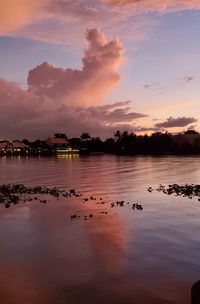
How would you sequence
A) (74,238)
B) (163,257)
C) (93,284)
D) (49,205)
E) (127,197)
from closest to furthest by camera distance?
(93,284), (163,257), (74,238), (49,205), (127,197)

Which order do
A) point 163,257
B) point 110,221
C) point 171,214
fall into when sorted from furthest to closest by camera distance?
1. point 171,214
2. point 110,221
3. point 163,257

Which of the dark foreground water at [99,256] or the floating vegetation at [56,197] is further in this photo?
the floating vegetation at [56,197]

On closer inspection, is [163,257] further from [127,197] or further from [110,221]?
[127,197]

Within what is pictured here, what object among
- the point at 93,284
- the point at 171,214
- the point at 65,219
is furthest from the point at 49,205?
the point at 93,284

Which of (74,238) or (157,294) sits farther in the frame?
(74,238)

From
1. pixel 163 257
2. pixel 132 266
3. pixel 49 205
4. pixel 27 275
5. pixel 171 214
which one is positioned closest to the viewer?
pixel 27 275

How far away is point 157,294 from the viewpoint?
12.8 m

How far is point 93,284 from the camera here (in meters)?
13.7

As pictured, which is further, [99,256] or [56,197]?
[56,197]

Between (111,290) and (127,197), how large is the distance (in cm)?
2357

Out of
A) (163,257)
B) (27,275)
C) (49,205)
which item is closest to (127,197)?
(49,205)

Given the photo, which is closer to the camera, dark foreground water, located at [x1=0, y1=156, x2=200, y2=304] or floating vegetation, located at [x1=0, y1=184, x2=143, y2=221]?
dark foreground water, located at [x1=0, y1=156, x2=200, y2=304]

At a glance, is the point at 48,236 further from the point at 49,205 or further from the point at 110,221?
the point at 49,205

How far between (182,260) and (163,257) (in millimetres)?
885
